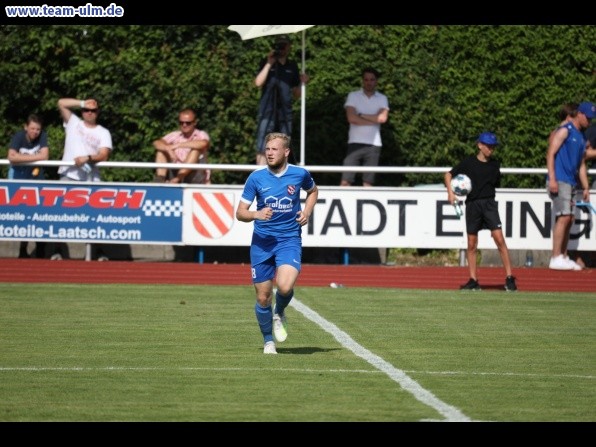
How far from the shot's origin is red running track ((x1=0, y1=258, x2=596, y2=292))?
18469mm

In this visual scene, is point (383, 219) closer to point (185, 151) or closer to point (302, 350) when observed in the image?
point (185, 151)

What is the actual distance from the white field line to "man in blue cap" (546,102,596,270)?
18.0ft

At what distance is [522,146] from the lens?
76.0 ft

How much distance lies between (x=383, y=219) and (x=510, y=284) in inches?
122

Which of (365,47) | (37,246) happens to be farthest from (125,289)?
(365,47)

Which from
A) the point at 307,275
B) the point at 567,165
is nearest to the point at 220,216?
the point at 307,275

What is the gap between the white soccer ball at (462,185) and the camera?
17734mm

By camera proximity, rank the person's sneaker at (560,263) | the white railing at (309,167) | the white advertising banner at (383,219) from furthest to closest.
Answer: the white advertising banner at (383,219) → the white railing at (309,167) → the person's sneaker at (560,263)

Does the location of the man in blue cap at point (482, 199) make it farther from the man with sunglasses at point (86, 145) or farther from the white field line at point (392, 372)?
the man with sunglasses at point (86, 145)

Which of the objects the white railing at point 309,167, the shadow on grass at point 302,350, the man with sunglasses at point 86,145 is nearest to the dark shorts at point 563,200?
the white railing at point 309,167

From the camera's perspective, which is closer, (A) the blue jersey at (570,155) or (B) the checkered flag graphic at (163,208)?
(A) the blue jersey at (570,155)

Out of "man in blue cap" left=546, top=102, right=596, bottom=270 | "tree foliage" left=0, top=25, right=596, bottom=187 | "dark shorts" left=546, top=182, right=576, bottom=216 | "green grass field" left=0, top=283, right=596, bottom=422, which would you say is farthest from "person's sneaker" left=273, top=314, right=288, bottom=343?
"tree foliage" left=0, top=25, right=596, bottom=187

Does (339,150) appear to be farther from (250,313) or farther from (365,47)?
(250,313)

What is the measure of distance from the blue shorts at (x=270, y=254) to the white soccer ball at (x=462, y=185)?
6.65 meters
